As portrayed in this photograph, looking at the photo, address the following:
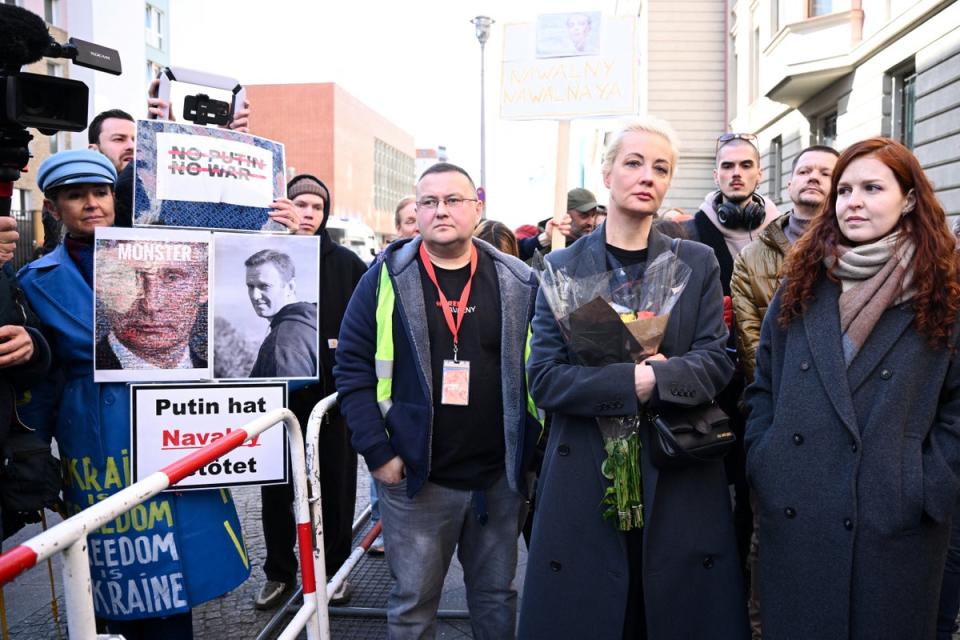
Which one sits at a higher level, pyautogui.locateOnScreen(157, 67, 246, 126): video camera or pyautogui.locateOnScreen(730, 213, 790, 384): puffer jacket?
pyautogui.locateOnScreen(157, 67, 246, 126): video camera

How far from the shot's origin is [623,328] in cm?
240

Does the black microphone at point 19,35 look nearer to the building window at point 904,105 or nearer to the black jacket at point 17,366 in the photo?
the black jacket at point 17,366

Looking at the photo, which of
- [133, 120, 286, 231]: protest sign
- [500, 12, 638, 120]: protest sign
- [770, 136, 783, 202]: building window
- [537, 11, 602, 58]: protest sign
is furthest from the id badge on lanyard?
[770, 136, 783, 202]: building window

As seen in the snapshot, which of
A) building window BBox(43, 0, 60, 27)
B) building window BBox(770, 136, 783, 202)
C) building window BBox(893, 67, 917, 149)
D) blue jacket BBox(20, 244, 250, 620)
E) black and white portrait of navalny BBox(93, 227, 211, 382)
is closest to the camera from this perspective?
blue jacket BBox(20, 244, 250, 620)

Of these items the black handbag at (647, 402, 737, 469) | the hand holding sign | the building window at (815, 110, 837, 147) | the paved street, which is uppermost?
the building window at (815, 110, 837, 147)

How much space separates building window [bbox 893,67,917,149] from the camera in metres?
11.9

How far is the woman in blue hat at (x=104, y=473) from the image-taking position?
8.54 ft

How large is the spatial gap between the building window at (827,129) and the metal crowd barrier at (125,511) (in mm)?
15444

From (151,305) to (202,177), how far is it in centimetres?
55

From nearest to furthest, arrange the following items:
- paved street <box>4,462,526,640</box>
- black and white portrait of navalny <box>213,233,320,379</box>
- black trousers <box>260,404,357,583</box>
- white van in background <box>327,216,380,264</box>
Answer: black and white portrait of navalny <box>213,233,320,379</box>, paved street <box>4,462,526,640</box>, black trousers <box>260,404,357,583</box>, white van in background <box>327,216,380,264</box>

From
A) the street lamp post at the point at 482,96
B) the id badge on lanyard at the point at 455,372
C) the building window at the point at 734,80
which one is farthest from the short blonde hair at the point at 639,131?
the building window at the point at 734,80

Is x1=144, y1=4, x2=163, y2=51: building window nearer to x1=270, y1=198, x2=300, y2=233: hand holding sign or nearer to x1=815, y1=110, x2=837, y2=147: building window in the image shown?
x1=815, y1=110, x2=837, y2=147: building window

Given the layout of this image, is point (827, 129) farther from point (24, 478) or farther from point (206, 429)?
point (24, 478)

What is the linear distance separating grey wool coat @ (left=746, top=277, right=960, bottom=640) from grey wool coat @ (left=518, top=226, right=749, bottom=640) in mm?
192
